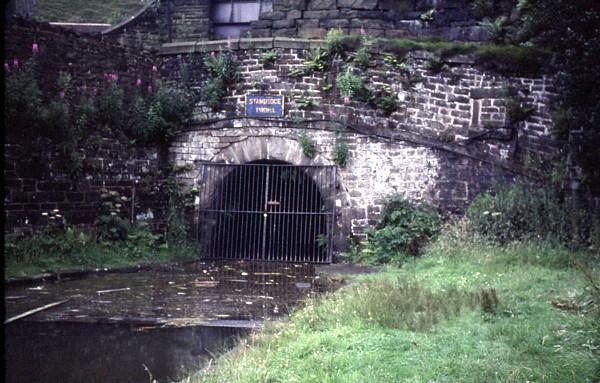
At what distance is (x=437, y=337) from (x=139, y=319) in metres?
3.47

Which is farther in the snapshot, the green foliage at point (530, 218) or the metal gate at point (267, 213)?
the metal gate at point (267, 213)

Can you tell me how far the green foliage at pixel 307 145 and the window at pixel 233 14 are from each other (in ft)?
16.3

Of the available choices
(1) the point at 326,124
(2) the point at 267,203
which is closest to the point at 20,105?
(2) the point at 267,203

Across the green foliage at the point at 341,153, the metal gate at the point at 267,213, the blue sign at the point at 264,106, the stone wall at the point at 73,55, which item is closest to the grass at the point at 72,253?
the metal gate at the point at 267,213

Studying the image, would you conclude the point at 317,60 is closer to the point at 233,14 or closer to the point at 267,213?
the point at 267,213

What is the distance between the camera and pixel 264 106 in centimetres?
1283

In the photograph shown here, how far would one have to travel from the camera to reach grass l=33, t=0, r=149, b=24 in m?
17.5

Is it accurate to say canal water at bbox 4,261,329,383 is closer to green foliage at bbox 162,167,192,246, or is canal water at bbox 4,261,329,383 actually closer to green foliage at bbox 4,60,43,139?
green foliage at bbox 162,167,192,246

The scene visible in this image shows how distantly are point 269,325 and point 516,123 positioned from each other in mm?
8020

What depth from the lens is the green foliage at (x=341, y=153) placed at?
1233 cm

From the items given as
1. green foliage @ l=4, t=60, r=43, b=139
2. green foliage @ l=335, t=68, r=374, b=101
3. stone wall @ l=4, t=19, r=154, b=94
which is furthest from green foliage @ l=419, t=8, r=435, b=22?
green foliage @ l=4, t=60, r=43, b=139

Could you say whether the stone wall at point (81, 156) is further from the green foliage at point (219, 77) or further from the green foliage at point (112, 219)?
the green foliage at point (219, 77)

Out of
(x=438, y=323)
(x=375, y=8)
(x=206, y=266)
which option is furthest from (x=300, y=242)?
(x=438, y=323)

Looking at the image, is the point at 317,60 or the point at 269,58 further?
the point at 269,58
